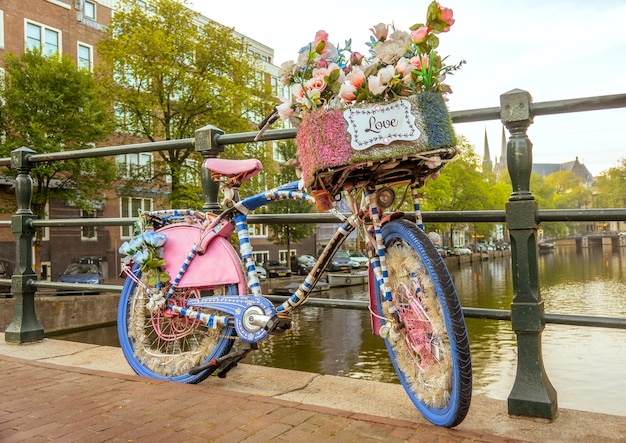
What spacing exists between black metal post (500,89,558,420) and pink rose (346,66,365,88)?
0.77m

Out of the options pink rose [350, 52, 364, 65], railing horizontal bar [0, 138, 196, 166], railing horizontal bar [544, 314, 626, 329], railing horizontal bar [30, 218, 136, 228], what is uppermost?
pink rose [350, 52, 364, 65]

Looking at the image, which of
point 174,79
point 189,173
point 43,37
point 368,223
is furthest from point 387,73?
point 43,37

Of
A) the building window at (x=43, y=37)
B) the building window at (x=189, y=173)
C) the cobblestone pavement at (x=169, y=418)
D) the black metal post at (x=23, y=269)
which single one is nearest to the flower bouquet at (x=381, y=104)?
the cobblestone pavement at (x=169, y=418)

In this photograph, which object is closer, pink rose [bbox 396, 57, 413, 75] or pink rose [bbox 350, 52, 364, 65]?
pink rose [bbox 396, 57, 413, 75]

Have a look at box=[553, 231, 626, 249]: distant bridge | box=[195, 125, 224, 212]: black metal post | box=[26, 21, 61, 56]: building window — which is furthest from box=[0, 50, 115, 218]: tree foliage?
box=[553, 231, 626, 249]: distant bridge

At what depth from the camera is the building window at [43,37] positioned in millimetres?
26156

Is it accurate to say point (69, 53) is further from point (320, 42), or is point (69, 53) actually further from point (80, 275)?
point (320, 42)

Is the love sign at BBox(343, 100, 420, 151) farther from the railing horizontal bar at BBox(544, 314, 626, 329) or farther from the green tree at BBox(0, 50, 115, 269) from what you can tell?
the green tree at BBox(0, 50, 115, 269)

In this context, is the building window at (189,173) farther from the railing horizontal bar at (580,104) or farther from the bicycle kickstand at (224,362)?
the railing horizontal bar at (580,104)

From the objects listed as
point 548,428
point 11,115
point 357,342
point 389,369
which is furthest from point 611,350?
point 11,115

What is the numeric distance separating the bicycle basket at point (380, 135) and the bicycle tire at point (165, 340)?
1.33 m

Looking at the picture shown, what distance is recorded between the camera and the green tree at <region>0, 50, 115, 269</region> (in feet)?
65.3

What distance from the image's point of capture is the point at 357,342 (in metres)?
17.2

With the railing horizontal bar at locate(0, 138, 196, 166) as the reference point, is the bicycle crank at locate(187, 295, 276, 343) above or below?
below
